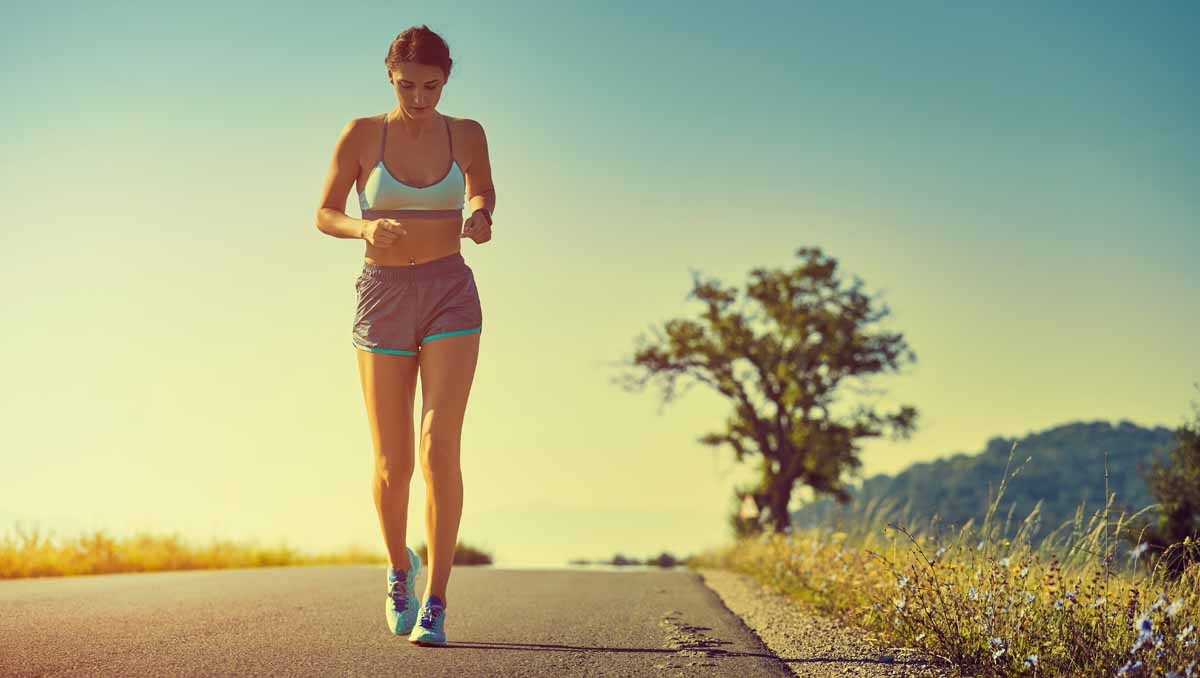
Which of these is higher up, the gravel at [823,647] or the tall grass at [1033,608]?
the tall grass at [1033,608]

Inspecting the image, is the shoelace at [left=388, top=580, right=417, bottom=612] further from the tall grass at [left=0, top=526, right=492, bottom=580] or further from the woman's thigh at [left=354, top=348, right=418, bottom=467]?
the tall grass at [left=0, top=526, right=492, bottom=580]

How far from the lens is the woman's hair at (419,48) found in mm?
4809

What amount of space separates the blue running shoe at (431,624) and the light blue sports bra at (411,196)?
1.79 metres

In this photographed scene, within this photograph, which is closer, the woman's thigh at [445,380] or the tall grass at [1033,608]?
the tall grass at [1033,608]

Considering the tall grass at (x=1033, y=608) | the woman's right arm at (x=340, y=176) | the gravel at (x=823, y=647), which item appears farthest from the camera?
the woman's right arm at (x=340, y=176)

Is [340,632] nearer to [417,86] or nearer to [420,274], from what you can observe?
[420,274]

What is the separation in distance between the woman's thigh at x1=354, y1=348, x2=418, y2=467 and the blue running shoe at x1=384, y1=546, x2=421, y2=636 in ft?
1.82

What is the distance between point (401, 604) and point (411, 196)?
6.49 ft

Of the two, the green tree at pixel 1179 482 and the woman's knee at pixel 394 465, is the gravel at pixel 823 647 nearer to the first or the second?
the woman's knee at pixel 394 465

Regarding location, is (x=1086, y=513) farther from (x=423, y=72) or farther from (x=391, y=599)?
(x=423, y=72)

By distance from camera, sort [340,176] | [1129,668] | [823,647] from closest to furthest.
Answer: [1129,668]
[340,176]
[823,647]

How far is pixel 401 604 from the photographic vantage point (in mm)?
5203

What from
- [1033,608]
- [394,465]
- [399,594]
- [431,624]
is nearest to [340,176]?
[394,465]

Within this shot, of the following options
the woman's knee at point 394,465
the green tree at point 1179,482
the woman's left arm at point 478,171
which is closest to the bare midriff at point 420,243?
the woman's left arm at point 478,171
